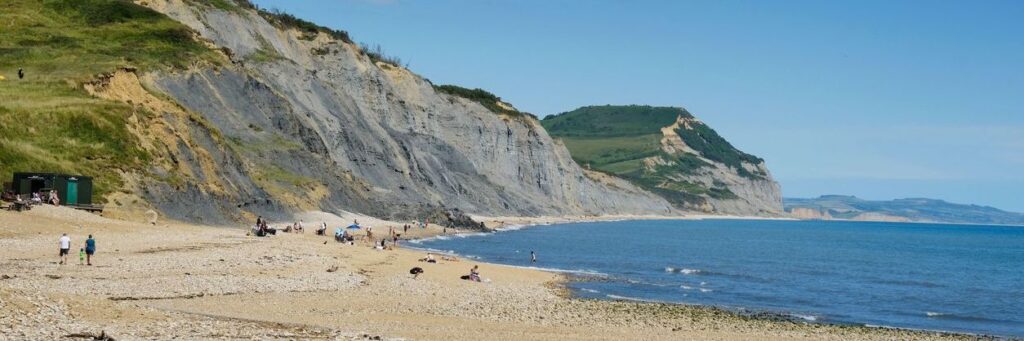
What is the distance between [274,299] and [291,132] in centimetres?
6110

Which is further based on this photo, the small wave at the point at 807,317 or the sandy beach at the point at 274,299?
the small wave at the point at 807,317

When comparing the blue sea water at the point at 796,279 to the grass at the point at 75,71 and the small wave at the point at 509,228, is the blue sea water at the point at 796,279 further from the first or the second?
the grass at the point at 75,71

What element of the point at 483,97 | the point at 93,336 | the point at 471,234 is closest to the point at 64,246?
the point at 93,336

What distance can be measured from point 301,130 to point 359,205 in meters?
9.55

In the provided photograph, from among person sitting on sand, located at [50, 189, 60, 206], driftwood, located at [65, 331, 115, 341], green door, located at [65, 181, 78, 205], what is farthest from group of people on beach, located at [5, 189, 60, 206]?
driftwood, located at [65, 331, 115, 341]

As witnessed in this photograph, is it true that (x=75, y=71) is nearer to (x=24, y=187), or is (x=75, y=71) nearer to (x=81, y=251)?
(x=24, y=187)

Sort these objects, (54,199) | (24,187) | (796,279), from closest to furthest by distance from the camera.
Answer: (54,199) → (24,187) → (796,279)

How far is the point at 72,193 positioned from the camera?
47.5m

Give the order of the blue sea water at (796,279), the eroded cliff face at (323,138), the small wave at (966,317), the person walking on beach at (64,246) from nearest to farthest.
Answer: the person walking on beach at (64,246), the small wave at (966,317), the blue sea water at (796,279), the eroded cliff face at (323,138)

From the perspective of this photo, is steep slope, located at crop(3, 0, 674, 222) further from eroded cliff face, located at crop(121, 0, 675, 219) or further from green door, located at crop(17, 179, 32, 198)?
green door, located at crop(17, 179, 32, 198)

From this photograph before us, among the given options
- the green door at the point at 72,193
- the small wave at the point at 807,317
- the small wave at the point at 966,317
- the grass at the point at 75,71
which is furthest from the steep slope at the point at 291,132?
the small wave at the point at 966,317

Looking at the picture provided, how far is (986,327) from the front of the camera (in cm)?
3712

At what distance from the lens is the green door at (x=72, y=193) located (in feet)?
155

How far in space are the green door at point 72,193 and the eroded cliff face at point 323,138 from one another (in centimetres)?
486
